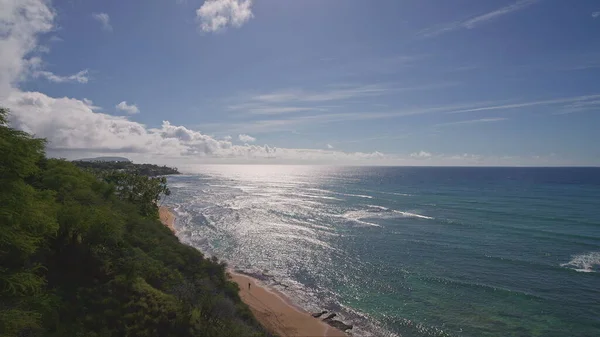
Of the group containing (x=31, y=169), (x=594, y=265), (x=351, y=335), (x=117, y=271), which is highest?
(x=31, y=169)

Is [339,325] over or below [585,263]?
below

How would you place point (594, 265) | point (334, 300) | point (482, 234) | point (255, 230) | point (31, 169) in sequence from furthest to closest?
point (255, 230) < point (482, 234) < point (594, 265) < point (334, 300) < point (31, 169)

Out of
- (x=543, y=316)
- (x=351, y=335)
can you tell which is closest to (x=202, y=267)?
(x=351, y=335)

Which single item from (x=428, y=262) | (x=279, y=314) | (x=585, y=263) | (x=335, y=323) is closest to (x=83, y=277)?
(x=279, y=314)

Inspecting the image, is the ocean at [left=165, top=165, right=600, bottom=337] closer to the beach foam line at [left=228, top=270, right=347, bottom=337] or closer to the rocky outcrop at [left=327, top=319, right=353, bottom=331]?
the rocky outcrop at [left=327, top=319, right=353, bottom=331]

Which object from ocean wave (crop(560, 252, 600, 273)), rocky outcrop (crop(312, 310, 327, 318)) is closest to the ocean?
ocean wave (crop(560, 252, 600, 273))

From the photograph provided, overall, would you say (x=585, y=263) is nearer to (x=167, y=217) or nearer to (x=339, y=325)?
(x=339, y=325)

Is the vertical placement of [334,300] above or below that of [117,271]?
below

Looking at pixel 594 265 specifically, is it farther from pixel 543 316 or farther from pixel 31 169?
pixel 31 169
